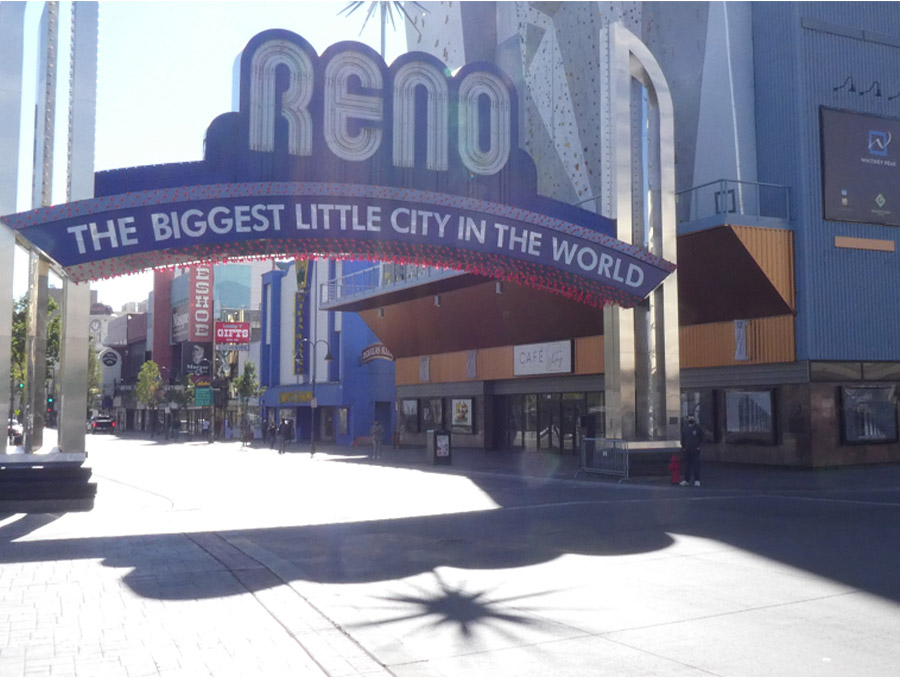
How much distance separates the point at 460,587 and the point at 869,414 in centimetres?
2083

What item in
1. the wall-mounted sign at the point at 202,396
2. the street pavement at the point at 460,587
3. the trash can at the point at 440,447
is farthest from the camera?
the wall-mounted sign at the point at 202,396

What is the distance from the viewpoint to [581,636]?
24.1 ft

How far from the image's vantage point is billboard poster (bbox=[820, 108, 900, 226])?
84.5 ft

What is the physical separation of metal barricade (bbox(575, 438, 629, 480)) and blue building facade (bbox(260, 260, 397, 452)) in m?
24.5

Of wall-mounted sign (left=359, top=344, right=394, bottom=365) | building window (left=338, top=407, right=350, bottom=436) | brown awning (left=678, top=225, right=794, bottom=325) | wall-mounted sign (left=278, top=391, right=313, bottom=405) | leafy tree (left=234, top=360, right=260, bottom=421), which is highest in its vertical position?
brown awning (left=678, top=225, right=794, bottom=325)

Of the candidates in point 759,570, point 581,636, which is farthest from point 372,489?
point 581,636

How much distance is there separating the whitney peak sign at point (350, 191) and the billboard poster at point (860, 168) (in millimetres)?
9038

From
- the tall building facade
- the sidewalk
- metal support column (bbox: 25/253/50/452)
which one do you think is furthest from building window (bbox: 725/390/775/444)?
metal support column (bbox: 25/253/50/452)

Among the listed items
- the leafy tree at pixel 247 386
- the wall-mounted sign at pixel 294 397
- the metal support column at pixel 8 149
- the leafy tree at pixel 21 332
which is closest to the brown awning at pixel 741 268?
the metal support column at pixel 8 149

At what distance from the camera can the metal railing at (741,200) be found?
25766mm

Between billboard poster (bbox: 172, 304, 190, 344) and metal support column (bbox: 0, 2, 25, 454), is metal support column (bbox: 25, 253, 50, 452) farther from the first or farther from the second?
billboard poster (bbox: 172, 304, 190, 344)

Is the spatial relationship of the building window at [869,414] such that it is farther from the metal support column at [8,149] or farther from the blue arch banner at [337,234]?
the metal support column at [8,149]

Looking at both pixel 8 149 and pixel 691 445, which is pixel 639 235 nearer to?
pixel 691 445

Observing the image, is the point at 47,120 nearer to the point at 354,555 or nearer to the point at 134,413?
the point at 354,555
